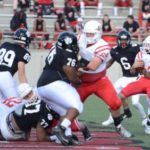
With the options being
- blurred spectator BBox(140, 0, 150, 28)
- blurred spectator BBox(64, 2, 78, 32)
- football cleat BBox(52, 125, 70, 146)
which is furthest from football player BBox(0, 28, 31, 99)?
blurred spectator BBox(140, 0, 150, 28)

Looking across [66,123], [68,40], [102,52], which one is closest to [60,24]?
[102,52]

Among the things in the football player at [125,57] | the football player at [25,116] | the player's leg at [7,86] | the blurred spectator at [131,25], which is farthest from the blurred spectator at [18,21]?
the football player at [25,116]

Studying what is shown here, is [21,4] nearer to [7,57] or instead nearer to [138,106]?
[138,106]

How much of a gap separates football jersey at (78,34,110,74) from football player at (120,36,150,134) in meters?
0.54

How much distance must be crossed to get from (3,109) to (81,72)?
1.22m

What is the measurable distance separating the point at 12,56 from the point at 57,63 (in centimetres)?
58

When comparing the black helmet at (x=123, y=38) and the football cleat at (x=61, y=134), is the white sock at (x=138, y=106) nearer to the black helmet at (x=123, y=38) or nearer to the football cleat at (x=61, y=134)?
the black helmet at (x=123, y=38)

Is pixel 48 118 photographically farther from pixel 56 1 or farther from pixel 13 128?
pixel 56 1

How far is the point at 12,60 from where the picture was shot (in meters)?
8.19

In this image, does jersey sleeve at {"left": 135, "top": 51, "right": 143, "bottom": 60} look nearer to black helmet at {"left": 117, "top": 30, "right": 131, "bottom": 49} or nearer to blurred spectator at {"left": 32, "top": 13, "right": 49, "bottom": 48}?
black helmet at {"left": 117, "top": 30, "right": 131, "bottom": 49}

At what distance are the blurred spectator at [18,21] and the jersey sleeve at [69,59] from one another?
818 cm

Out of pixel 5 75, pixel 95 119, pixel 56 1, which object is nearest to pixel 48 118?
pixel 5 75

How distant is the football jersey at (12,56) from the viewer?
26.6 feet

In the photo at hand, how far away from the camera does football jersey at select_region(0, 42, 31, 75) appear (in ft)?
26.6
